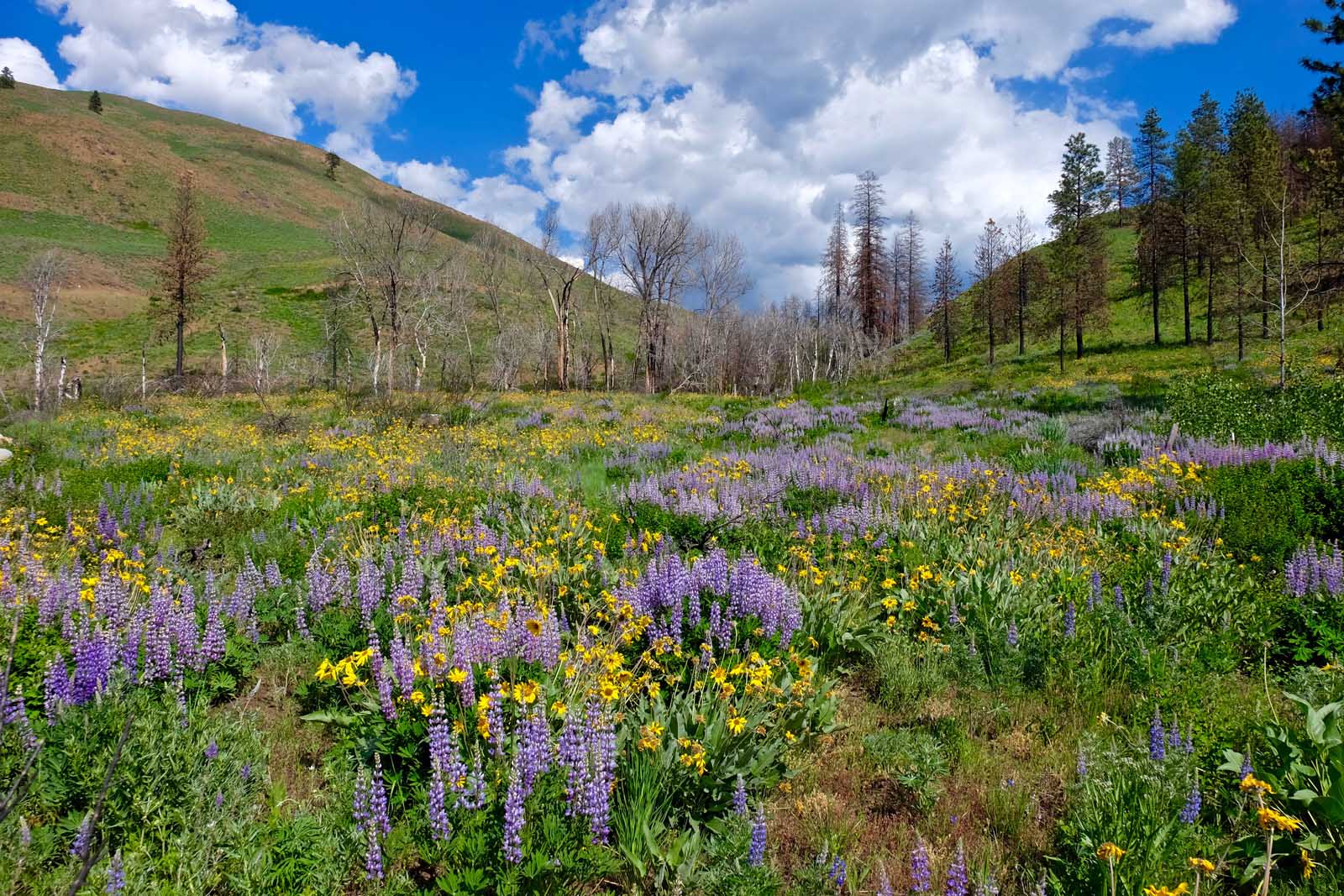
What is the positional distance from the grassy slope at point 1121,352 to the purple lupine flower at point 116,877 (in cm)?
2524

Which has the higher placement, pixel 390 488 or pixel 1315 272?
pixel 1315 272

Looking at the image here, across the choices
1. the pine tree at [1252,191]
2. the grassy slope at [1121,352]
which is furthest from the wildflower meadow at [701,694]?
the pine tree at [1252,191]

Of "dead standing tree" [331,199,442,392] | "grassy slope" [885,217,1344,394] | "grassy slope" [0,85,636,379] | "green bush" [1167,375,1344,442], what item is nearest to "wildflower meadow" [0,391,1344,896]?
"green bush" [1167,375,1344,442]

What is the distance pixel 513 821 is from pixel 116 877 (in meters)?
1.34

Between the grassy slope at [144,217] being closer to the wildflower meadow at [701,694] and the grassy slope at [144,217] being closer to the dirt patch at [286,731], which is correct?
the wildflower meadow at [701,694]

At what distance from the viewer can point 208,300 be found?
64.8 m

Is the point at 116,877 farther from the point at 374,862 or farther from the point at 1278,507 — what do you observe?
the point at 1278,507

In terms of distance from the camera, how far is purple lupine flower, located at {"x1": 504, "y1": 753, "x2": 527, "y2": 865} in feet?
7.84

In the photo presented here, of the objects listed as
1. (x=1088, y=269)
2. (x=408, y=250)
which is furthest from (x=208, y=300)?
(x=1088, y=269)

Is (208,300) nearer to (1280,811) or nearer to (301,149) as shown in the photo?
(1280,811)

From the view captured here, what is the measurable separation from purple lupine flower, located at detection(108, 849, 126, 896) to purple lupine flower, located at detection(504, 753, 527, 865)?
125 cm

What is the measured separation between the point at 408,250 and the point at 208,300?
136 feet

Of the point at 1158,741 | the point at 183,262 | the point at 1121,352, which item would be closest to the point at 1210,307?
the point at 1121,352

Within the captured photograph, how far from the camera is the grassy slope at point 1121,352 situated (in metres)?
28.9
